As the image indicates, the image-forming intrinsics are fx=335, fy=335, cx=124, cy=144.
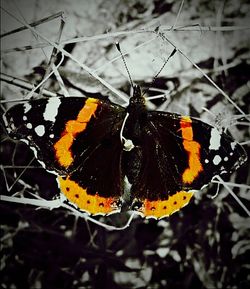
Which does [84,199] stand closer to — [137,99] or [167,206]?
[167,206]

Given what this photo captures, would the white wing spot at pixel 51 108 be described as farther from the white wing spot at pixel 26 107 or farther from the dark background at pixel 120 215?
the dark background at pixel 120 215

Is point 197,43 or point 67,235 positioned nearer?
point 67,235

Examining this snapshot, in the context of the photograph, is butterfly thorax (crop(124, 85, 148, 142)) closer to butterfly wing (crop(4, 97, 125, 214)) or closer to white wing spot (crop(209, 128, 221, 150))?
butterfly wing (crop(4, 97, 125, 214))

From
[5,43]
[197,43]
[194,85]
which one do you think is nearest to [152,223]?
[194,85]

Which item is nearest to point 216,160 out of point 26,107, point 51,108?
point 51,108

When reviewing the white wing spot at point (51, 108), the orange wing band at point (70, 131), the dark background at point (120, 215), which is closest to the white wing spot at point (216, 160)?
the dark background at point (120, 215)

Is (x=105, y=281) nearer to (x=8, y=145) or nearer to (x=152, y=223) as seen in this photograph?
(x=152, y=223)
